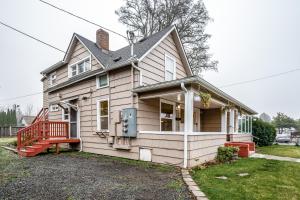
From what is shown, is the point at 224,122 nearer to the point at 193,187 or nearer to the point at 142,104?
the point at 142,104

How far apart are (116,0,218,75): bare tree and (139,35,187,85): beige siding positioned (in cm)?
564

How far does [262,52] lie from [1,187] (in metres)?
32.8

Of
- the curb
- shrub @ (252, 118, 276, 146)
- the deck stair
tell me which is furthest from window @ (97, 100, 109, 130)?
shrub @ (252, 118, 276, 146)

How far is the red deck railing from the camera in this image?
31.2 feet

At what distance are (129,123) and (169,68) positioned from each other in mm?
4276

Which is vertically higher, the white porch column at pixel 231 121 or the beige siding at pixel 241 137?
the white porch column at pixel 231 121

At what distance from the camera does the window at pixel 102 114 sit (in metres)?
9.22

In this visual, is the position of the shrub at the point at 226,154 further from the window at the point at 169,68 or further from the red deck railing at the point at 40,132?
the red deck railing at the point at 40,132

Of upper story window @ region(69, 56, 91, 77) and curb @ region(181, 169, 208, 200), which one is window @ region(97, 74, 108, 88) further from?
curb @ region(181, 169, 208, 200)

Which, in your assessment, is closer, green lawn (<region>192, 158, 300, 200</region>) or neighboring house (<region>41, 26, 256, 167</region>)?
green lawn (<region>192, 158, 300, 200</region>)

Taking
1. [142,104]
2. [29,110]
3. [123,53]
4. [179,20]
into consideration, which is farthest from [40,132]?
[29,110]

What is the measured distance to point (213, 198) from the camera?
3684 mm

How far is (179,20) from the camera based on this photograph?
53.9 ft

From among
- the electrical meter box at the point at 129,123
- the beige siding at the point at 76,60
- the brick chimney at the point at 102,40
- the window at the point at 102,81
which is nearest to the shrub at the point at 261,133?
the electrical meter box at the point at 129,123
